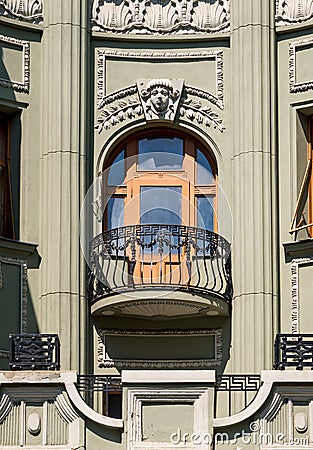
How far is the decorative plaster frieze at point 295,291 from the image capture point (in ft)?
105

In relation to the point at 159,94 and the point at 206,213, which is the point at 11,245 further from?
the point at 159,94

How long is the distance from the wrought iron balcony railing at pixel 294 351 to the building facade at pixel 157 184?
38.3 inches

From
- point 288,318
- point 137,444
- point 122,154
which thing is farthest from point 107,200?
point 137,444

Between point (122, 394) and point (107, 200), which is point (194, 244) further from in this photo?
point (122, 394)

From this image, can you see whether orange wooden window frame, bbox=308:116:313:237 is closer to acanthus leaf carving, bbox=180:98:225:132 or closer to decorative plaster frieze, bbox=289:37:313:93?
decorative plaster frieze, bbox=289:37:313:93

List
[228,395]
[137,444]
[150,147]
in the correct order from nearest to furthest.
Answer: [137,444]
[228,395]
[150,147]

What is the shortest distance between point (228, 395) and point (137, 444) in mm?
3233

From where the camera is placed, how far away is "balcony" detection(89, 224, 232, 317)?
32.2m

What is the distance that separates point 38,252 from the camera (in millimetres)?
32688

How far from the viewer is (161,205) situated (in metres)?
33.3

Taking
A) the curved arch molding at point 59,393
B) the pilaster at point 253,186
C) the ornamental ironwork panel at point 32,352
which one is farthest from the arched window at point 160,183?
the curved arch molding at point 59,393

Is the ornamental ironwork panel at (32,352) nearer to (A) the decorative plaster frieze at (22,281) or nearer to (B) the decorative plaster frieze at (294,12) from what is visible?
(A) the decorative plaster frieze at (22,281)

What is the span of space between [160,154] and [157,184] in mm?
541

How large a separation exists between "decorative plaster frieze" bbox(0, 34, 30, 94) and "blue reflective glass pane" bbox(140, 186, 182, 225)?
2.59 metres
